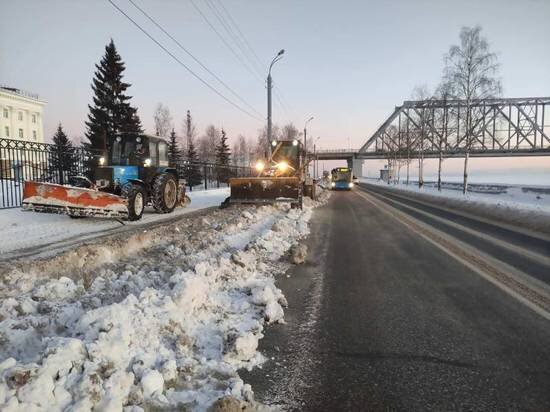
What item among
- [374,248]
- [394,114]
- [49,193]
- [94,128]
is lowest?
[374,248]

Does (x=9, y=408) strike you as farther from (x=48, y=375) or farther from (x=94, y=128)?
(x=94, y=128)

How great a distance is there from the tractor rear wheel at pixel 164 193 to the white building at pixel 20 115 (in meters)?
70.6

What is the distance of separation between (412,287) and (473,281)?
1133 millimetres

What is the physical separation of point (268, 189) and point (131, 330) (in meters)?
13.2

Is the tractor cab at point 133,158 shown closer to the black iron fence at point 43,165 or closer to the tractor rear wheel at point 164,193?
the tractor rear wheel at point 164,193

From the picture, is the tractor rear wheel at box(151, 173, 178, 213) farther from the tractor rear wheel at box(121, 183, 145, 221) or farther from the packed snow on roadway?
the packed snow on roadway

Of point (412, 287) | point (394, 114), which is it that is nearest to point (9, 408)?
point (412, 287)

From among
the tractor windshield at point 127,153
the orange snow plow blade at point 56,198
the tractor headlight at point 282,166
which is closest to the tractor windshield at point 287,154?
the tractor headlight at point 282,166

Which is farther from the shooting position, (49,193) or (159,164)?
(159,164)

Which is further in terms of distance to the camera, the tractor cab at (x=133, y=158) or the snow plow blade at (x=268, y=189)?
the snow plow blade at (x=268, y=189)

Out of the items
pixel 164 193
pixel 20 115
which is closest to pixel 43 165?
pixel 164 193

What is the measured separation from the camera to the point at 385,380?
3402 mm

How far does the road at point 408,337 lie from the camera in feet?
10.5

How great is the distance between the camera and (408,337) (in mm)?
4309
